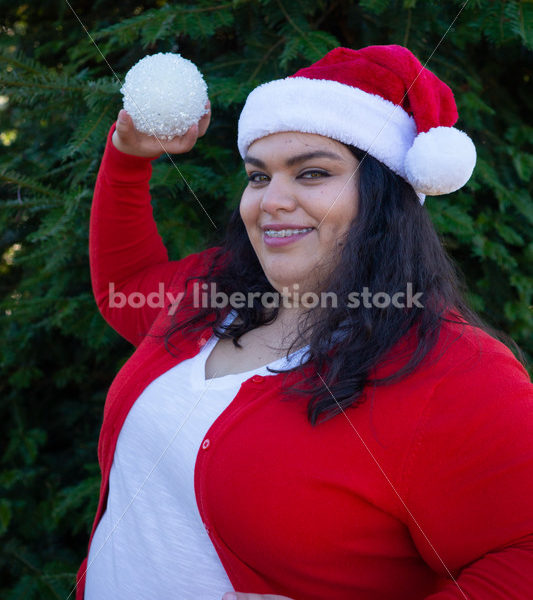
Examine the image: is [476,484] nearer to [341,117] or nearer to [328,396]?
[328,396]

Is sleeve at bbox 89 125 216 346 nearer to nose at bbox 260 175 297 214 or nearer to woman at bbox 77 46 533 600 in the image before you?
woman at bbox 77 46 533 600

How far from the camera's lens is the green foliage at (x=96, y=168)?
67.5 inches

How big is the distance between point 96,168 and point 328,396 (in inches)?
52.1

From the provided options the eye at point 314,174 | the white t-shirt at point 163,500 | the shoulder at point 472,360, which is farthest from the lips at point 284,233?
the shoulder at point 472,360

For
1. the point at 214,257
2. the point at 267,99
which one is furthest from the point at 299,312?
the point at 267,99

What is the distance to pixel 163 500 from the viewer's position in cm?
120

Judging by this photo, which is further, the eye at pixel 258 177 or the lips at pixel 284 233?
the eye at pixel 258 177

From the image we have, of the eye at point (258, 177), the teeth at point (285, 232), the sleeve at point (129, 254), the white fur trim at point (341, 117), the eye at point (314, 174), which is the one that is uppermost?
the white fur trim at point (341, 117)

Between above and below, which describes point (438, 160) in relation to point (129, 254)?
above

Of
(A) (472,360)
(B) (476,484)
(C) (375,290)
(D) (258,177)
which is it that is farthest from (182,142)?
(B) (476,484)

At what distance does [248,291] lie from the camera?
151cm

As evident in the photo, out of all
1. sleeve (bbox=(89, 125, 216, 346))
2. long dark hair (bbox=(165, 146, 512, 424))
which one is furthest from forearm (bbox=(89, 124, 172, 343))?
long dark hair (bbox=(165, 146, 512, 424))

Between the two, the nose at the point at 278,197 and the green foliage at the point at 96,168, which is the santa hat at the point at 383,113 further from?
the green foliage at the point at 96,168

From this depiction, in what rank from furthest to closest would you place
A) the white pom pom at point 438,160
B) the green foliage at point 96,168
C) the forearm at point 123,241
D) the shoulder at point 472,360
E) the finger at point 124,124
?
the green foliage at point 96,168
the forearm at point 123,241
the finger at point 124,124
the white pom pom at point 438,160
the shoulder at point 472,360
